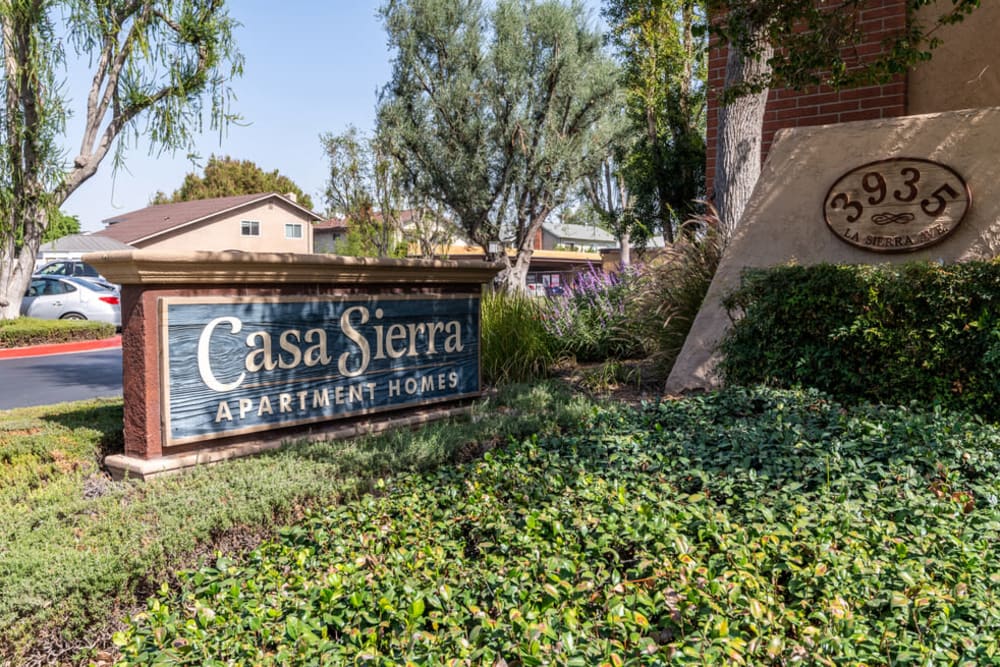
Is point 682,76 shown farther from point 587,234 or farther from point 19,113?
point 587,234

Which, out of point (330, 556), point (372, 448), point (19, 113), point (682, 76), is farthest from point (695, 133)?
point (330, 556)

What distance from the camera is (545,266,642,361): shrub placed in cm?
819

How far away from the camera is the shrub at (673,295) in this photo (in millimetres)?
7207

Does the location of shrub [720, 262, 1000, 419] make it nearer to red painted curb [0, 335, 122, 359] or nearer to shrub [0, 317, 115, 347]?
red painted curb [0, 335, 122, 359]

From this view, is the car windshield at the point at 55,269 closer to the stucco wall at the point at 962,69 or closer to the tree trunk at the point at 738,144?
the tree trunk at the point at 738,144

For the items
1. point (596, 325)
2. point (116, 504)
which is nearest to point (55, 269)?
point (596, 325)

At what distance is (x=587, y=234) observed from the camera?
74875 millimetres

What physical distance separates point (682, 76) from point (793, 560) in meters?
22.5

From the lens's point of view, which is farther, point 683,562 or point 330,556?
point 330,556

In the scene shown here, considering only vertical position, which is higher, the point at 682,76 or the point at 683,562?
the point at 682,76

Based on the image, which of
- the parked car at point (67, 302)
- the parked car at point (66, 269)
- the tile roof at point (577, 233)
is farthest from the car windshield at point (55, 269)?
the tile roof at point (577, 233)

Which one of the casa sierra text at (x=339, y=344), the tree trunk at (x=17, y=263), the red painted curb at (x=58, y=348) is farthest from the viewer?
the tree trunk at (x=17, y=263)

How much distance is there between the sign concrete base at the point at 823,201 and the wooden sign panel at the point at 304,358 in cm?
211

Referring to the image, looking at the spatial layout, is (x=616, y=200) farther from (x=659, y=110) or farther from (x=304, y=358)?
(x=304, y=358)
